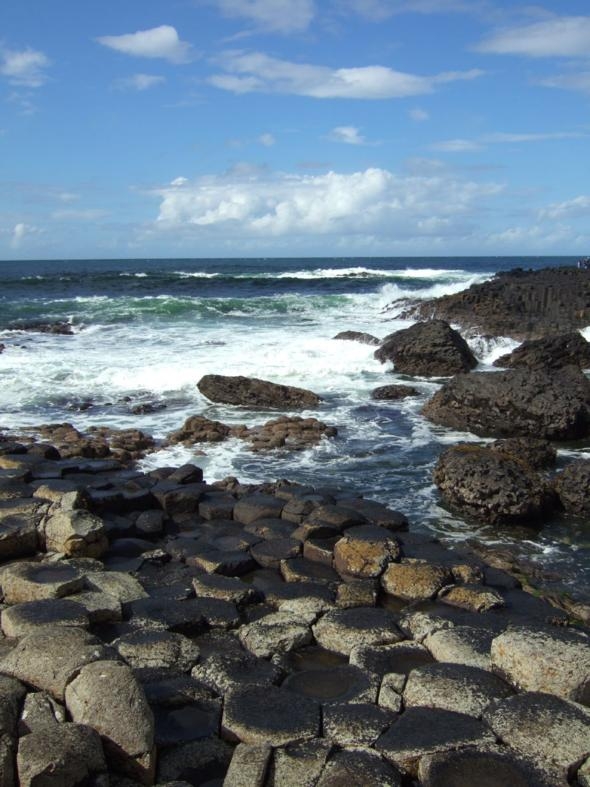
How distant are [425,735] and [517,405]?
10.0 metres

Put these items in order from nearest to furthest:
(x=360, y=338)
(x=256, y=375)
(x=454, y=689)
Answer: (x=454, y=689)
(x=256, y=375)
(x=360, y=338)

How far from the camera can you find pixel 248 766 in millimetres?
4262

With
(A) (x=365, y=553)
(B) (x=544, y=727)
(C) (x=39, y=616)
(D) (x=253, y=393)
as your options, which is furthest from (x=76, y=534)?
(D) (x=253, y=393)

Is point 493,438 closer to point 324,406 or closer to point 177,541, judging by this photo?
point 324,406

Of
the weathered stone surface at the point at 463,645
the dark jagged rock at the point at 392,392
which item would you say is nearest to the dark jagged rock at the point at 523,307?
the dark jagged rock at the point at 392,392

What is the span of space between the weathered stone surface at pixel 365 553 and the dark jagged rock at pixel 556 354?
1201 cm

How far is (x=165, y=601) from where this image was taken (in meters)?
6.53

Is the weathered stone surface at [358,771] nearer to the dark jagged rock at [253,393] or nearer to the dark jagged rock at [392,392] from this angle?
the dark jagged rock at [253,393]

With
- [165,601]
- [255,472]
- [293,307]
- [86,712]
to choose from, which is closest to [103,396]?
[255,472]

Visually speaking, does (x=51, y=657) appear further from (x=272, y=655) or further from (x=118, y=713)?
(x=272, y=655)

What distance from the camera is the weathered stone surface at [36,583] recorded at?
6328 mm

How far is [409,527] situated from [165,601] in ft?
12.2

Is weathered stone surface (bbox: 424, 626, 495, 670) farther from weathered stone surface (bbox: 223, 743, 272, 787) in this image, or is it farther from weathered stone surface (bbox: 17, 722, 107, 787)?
weathered stone surface (bbox: 17, 722, 107, 787)

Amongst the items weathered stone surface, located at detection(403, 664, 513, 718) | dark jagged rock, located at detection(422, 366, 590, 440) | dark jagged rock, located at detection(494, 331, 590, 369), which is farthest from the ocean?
weathered stone surface, located at detection(403, 664, 513, 718)
